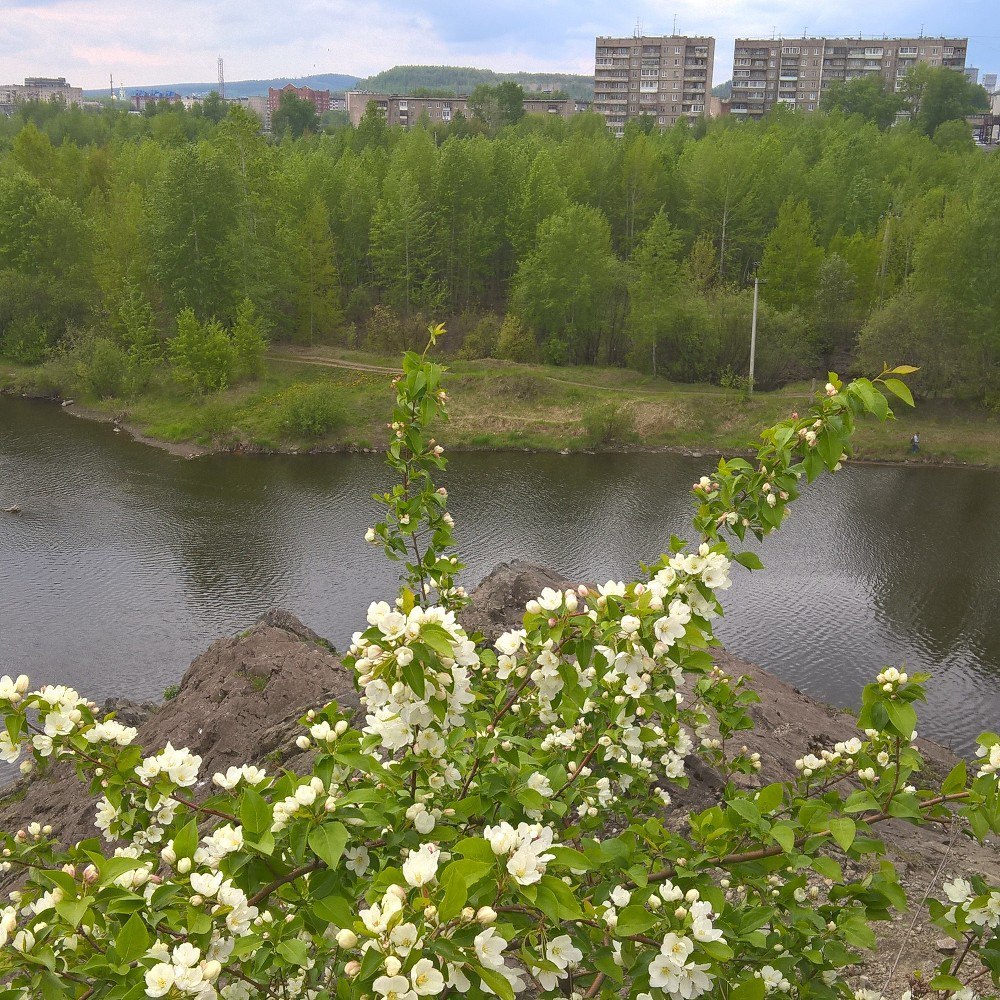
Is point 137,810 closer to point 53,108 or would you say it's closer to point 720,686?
point 720,686

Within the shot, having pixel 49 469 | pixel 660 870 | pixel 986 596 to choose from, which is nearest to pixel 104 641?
pixel 49 469

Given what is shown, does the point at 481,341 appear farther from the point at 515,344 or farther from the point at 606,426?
the point at 606,426

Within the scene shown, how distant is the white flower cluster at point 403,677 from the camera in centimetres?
319

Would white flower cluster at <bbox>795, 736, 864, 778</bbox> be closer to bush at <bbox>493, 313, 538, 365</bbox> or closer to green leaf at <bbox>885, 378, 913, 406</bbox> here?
green leaf at <bbox>885, 378, 913, 406</bbox>

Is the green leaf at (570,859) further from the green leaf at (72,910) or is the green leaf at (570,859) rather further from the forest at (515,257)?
the forest at (515,257)

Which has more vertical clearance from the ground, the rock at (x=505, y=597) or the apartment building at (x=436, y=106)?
the apartment building at (x=436, y=106)

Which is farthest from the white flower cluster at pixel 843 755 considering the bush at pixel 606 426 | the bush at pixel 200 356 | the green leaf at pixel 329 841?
the bush at pixel 200 356

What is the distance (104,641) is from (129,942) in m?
17.9

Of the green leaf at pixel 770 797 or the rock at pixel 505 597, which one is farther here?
the rock at pixel 505 597

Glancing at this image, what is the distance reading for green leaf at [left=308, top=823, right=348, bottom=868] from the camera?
9.91 feet

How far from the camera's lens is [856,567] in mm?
23359

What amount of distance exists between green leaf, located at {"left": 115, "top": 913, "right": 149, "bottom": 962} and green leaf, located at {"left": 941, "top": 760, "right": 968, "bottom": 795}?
3.12 m

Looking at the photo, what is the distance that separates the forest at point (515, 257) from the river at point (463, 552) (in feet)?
27.2

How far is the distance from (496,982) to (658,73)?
10285 cm
